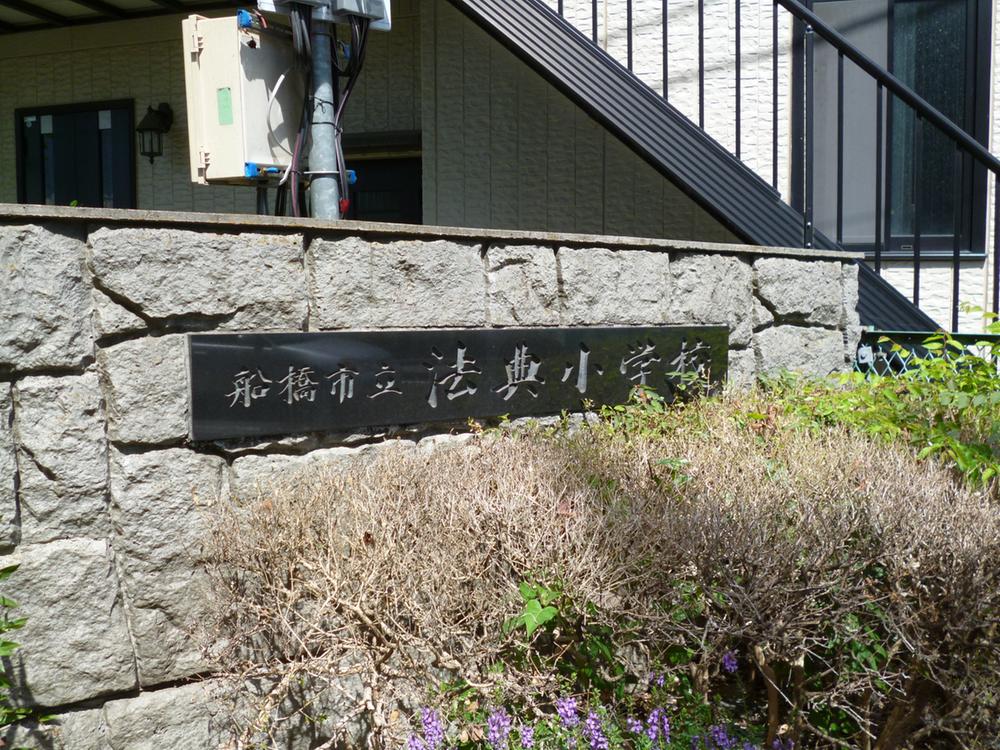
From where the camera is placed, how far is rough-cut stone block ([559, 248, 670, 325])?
14.6 ft

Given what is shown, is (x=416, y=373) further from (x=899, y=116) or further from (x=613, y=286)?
(x=899, y=116)

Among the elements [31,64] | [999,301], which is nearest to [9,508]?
[999,301]

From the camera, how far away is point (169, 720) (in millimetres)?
3152

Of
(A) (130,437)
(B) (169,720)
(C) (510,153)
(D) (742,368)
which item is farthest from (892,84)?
(B) (169,720)

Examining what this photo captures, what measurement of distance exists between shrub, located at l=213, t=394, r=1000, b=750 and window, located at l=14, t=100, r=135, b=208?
5.75m

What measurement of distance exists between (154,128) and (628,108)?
4009mm

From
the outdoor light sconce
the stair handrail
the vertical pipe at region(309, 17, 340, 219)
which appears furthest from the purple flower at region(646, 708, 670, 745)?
the outdoor light sconce

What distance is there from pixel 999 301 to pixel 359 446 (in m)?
4.22

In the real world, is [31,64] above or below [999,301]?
above

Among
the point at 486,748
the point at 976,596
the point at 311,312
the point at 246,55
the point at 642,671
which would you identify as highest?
the point at 246,55

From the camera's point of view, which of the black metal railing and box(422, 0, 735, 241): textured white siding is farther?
box(422, 0, 735, 241): textured white siding

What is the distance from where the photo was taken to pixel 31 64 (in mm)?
8234

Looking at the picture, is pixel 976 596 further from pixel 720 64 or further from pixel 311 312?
pixel 720 64

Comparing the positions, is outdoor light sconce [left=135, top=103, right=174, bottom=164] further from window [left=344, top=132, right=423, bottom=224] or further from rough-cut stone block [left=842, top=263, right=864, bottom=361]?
rough-cut stone block [left=842, top=263, right=864, bottom=361]
